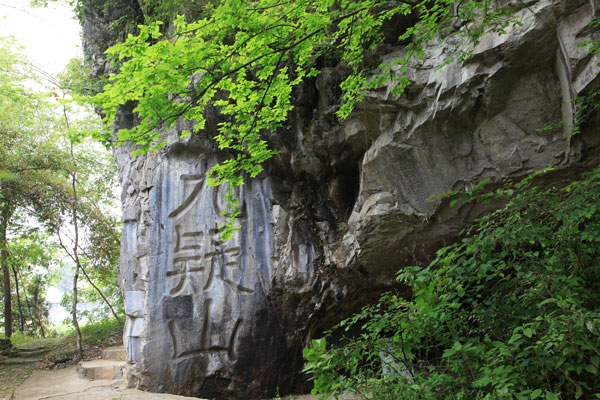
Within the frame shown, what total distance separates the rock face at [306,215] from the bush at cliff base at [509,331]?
6.40 ft

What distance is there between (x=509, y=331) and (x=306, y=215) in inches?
165

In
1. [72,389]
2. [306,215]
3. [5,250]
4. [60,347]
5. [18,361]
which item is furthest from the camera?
[5,250]

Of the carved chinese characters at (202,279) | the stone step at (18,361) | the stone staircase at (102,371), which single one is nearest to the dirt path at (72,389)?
the stone staircase at (102,371)

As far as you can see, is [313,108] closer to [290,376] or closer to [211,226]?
[211,226]

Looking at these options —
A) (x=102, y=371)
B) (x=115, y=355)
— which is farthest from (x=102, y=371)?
(x=115, y=355)

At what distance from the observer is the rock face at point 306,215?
4.72 metres

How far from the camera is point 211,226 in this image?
6688mm

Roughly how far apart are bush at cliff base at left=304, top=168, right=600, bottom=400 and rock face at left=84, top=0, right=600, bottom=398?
1952 millimetres

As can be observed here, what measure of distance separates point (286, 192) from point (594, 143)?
429cm

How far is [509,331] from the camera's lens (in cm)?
273

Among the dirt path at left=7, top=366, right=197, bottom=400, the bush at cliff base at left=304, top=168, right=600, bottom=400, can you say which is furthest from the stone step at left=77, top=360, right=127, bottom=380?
the bush at cliff base at left=304, top=168, right=600, bottom=400

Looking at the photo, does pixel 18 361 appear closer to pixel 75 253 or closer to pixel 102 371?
pixel 75 253

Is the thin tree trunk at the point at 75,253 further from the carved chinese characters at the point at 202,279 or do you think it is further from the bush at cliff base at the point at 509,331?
the bush at cliff base at the point at 509,331

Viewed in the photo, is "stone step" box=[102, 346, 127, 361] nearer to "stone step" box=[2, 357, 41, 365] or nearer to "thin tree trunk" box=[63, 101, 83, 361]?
"thin tree trunk" box=[63, 101, 83, 361]
